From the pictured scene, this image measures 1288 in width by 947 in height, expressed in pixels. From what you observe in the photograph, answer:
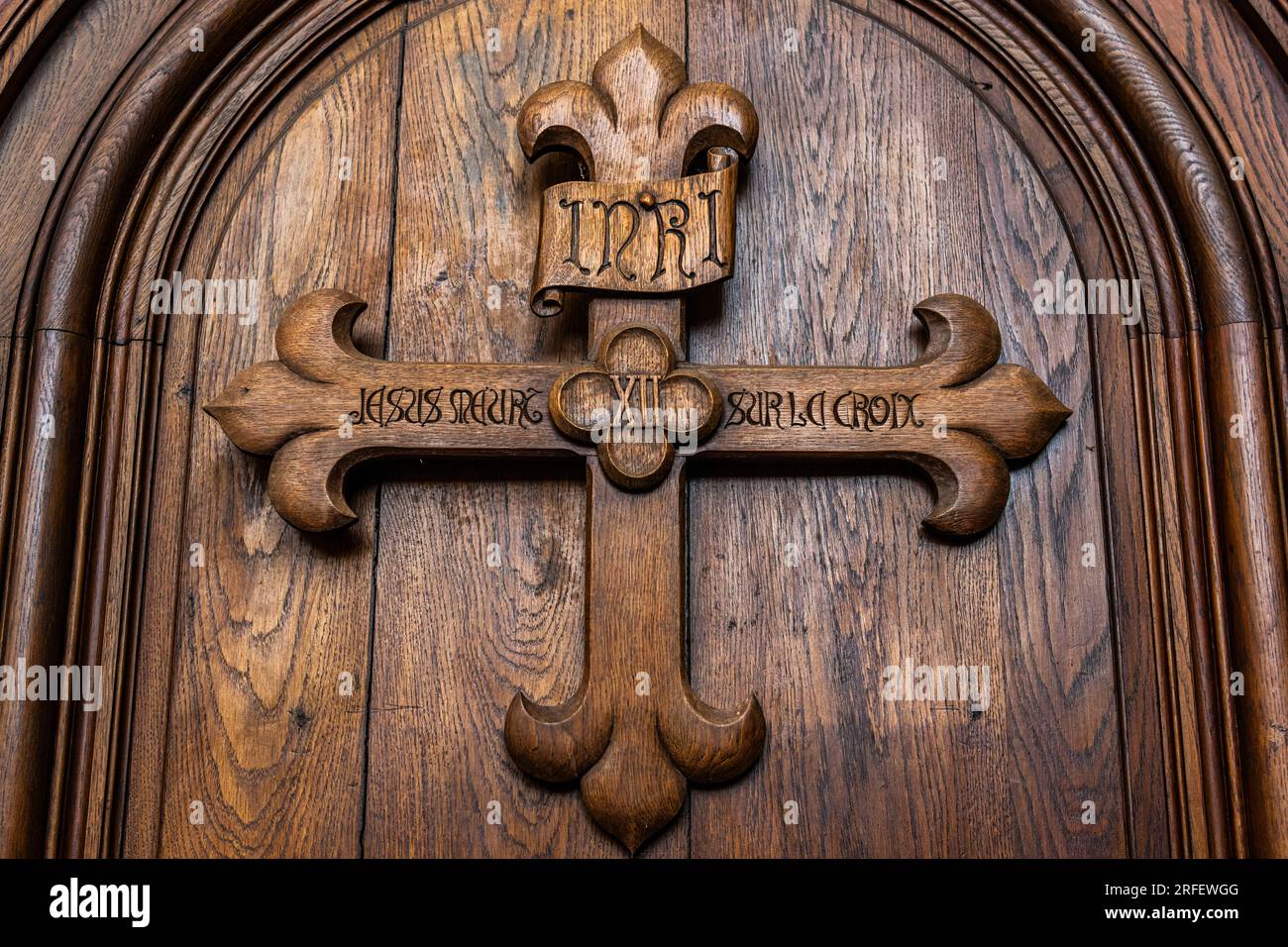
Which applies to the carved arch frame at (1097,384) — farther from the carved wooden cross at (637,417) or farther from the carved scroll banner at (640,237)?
the carved scroll banner at (640,237)

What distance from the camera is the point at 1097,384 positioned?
103cm

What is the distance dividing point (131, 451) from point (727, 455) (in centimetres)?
53

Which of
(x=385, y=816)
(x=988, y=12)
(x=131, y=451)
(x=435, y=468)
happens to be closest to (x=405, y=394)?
(x=435, y=468)

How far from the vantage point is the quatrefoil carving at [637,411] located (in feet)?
3.13

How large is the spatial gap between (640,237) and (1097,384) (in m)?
0.44

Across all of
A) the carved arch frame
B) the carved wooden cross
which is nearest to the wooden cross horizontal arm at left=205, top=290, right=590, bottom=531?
the carved wooden cross

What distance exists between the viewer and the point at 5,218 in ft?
3.32

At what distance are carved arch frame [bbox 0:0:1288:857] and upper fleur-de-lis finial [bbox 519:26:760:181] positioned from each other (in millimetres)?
254

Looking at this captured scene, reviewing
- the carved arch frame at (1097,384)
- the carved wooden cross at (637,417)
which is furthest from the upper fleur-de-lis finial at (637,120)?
the carved arch frame at (1097,384)

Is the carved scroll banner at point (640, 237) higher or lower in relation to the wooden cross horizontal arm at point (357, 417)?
higher

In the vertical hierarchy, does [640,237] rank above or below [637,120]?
below

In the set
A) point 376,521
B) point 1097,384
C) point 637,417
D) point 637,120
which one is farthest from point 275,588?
point 1097,384

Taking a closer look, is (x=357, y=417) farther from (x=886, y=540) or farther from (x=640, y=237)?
(x=886, y=540)

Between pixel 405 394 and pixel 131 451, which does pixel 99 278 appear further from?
pixel 405 394
